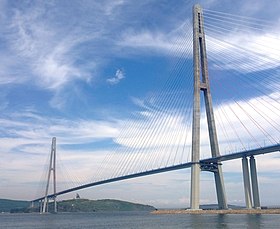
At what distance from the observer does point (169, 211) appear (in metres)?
67.5

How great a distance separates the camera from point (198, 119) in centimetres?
5116

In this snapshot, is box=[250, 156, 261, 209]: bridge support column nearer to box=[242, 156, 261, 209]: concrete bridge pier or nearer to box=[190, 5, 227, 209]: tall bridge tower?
box=[242, 156, 261, 209]: concrete bridge pier

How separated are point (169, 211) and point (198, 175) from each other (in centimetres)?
1722

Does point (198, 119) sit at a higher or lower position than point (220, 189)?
higher

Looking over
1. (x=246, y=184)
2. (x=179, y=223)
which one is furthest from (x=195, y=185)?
(x=179, y=223)

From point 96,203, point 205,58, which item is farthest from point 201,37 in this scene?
point 96,203

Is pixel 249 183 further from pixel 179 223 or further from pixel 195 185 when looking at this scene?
pixel 179 223


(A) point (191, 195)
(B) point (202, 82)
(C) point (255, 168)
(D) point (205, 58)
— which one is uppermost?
(D) point (205, 58)

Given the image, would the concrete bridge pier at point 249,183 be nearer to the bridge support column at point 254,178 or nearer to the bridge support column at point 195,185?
the bridge support column at point 254,178

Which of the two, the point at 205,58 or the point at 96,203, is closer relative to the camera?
the point at 205,58

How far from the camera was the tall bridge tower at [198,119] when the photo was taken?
169 feet

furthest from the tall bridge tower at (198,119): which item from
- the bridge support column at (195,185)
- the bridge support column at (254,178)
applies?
the bridge support column at (254,178)

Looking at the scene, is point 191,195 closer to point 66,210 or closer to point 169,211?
point 169,211

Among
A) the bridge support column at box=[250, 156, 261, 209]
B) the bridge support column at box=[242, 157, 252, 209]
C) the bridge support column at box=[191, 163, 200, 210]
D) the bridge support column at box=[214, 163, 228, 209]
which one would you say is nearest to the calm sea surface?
the bridge support column at box=[191, 163, 200, 210]
